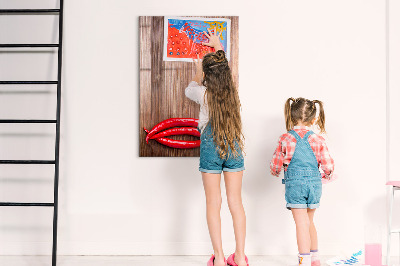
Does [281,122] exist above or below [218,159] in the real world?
above

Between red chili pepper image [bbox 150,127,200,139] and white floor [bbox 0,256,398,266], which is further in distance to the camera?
red chili pepper image [bbox 150,127,200,139]

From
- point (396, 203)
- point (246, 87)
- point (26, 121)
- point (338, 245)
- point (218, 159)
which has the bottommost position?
point (338, 245)

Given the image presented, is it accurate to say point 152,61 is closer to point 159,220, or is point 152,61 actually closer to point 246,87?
point 246,87

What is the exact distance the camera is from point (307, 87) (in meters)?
3.24

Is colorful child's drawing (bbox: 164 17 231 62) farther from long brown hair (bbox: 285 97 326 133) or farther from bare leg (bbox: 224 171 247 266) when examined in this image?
bare leg (bbox: 224 171 247 266)

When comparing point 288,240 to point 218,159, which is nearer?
point 218,159

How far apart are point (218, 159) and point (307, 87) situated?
37.2 inches

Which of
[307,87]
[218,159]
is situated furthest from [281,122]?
[218,159]

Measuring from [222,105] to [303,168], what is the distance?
0.60m

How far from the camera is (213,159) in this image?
2719mm

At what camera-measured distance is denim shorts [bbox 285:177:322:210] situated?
8.90 feet


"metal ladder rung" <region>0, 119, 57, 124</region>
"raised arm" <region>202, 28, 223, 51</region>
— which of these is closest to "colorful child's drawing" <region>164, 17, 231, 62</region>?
"raised arm" <region>202, 28, 223, 51</region>

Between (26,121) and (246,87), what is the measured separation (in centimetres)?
149

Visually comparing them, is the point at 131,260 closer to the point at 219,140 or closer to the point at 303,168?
the point at 219,140
